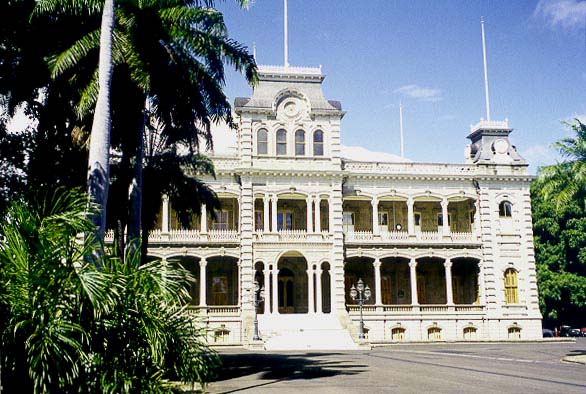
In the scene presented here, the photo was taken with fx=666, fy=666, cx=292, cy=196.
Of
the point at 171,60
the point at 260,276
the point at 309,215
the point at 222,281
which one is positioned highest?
the point at 171,60

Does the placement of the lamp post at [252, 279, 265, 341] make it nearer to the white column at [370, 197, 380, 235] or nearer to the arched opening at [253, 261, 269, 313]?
the arched opening at [253, 261, 269, 313]

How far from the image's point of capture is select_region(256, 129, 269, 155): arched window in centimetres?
4197

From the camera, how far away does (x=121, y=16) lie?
19.6 m

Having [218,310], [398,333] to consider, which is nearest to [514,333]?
[398,333]

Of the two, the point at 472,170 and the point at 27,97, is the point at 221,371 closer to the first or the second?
the point at 27,97

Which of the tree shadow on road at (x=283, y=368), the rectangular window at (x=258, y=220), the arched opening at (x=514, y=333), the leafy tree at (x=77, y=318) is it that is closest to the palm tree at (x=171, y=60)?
the tree shadow on road at (x=283, y=368)

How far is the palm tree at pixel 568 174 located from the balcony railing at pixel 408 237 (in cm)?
1420

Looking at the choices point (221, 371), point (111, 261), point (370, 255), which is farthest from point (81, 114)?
point (370, 255)

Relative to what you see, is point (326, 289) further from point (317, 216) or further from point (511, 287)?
point (511, 287)

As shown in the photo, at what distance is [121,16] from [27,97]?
3.87 m

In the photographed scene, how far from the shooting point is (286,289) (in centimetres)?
4328

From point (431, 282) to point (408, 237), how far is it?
4.50 metres

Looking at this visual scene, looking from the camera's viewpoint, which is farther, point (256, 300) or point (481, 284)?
point (481, 284)

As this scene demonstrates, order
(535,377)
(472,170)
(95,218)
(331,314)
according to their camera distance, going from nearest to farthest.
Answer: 1. (95,218)
2. (535,377)
3. (331,314)
4. (472,170)
